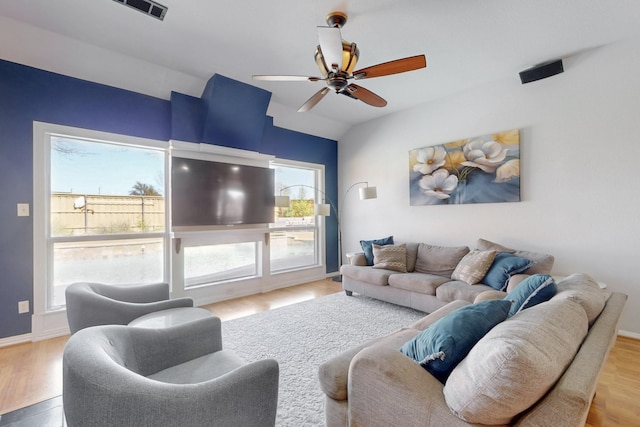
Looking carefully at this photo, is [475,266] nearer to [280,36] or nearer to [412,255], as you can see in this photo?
[412,255]

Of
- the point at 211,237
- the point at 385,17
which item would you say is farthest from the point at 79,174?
the point at 385,17

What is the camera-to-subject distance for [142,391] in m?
0.98

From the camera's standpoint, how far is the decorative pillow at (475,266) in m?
3.32

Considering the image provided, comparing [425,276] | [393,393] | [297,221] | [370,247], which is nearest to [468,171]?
[425,276]

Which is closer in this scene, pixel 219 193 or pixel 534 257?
pixel 534 257

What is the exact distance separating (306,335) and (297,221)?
2709mm

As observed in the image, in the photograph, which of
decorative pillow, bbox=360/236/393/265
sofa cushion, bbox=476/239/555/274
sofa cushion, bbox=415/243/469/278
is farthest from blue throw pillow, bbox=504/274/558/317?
decorative pillow, bbox=360/236/393/265

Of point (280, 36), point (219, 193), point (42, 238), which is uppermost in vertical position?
point (280, 36)

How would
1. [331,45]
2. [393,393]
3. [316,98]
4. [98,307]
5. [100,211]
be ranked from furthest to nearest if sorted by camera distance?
[100,211]
[316,98]
[331,45]
[98,307]
[393,393]

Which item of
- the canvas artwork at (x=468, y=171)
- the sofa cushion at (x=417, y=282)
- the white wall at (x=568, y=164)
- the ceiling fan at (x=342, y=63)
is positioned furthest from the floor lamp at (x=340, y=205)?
the ceiling fan at (x=342, y=63)

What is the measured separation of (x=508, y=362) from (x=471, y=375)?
155 millimetres

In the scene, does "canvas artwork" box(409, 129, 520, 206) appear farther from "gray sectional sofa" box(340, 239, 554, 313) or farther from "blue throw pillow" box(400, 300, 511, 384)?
"blue throw pillow" box(400, 300, 511, 384)

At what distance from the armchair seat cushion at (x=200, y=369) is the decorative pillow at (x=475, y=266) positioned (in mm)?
2803

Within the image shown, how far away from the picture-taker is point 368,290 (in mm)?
4109
